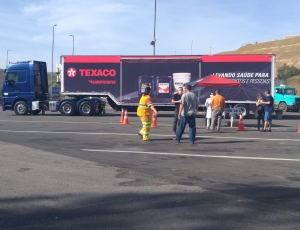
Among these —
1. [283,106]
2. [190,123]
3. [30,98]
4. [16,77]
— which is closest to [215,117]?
[190,123]

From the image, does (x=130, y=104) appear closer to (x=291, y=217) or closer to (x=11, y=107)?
(x=11, y=107)

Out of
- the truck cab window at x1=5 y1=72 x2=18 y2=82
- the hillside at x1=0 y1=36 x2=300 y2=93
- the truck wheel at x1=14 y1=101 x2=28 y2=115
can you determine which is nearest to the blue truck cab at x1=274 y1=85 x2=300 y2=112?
the truck wheel at x1=14 y1=101 x2=28 y2=115

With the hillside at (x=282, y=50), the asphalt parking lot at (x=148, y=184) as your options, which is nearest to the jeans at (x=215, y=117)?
the asphalt parking lot at (x=148, y=184)

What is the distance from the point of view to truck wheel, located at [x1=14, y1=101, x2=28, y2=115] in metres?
30.2

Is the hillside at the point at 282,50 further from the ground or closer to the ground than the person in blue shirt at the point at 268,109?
further from the ground

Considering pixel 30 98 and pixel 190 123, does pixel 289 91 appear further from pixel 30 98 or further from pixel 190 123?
pixel 190 123

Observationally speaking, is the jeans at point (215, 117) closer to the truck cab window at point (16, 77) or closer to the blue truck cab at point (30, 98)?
the blue truck cab at point (30, 98)

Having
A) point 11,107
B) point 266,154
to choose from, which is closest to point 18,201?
point 266,154

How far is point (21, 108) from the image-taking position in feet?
99.2

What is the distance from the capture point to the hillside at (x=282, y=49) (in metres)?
89.9

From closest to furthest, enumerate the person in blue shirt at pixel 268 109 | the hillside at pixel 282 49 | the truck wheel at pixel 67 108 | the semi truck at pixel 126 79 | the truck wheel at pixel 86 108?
the person in blue shirt at pixel 268 109, the semi truck at pixel 126 79, the truck wheel at pixel 86 108, the truck wheel at pixel 67 108, the hillside at pixel 282 49

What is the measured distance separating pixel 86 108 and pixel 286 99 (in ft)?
58.6

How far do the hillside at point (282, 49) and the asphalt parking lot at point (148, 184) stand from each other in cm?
7631

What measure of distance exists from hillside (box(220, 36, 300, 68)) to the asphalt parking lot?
76314 millimetres
